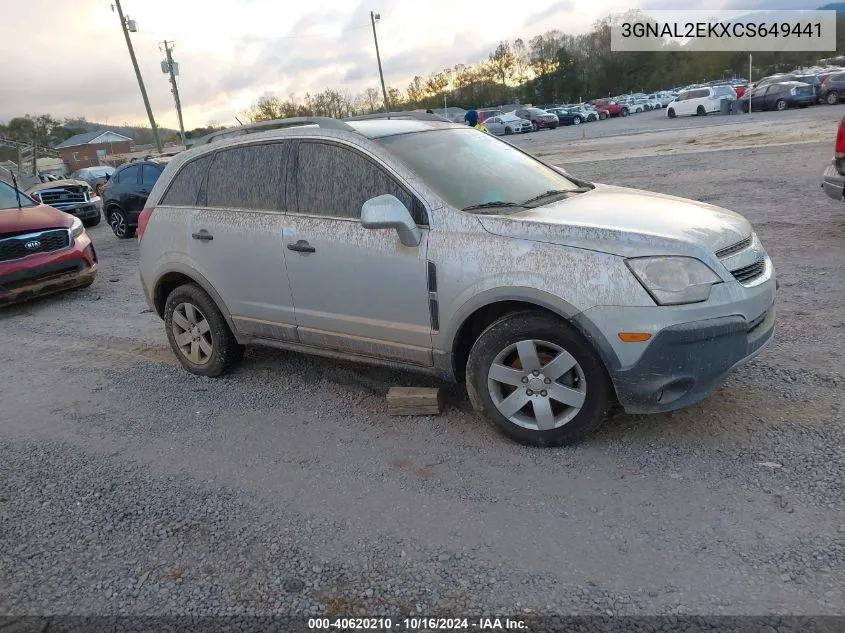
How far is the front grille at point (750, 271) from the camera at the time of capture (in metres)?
3.42

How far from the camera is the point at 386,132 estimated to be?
14.2ft

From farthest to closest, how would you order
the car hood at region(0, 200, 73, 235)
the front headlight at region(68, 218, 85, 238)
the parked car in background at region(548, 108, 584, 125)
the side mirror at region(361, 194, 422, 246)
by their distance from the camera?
1. the parked car in background at region(548, 108, 584, 125)
2. the front headlight at region(68, 218, 85, 238)
3. the car hood at region(0, 200, 73, 235)
4. the side mirror at region(361, 194, 422, 246)

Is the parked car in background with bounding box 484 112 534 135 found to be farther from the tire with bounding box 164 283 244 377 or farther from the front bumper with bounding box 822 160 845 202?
the tire with bounding box 164 283 244 377

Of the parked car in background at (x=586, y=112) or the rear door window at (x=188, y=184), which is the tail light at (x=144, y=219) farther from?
the parked car in background at (x=586, y=112)

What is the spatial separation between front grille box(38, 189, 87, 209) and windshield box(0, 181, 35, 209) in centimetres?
827

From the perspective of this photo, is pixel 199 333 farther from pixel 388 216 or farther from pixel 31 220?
pixel 31 220

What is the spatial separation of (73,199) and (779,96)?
32.1 metres

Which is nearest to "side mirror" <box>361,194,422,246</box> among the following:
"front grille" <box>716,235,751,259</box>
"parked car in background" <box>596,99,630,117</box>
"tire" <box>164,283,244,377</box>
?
"front grille" <box>716,235,751,259</box>

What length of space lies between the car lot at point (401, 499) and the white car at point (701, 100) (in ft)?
117

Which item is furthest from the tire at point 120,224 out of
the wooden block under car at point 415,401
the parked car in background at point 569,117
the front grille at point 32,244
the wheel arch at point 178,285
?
the parked car in background at point 569,117

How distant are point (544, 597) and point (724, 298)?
5.55 feet

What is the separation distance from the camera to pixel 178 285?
535 cm

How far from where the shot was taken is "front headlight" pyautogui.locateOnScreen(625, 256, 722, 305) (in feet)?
10.5

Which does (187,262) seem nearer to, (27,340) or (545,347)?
(545,347)
